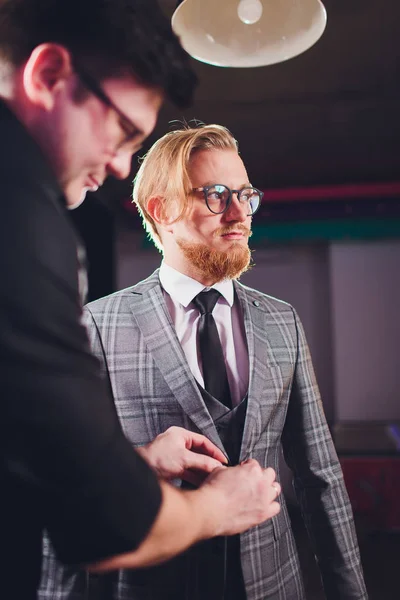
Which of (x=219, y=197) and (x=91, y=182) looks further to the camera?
(x=219, y=197)

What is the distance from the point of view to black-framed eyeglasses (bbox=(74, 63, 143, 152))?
71 cm

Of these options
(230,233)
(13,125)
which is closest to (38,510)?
(13,125)

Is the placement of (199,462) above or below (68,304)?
below

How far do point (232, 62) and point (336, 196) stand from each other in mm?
4659

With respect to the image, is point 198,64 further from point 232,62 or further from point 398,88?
point 232,62

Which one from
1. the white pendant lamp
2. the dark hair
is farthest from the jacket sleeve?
the dark hair

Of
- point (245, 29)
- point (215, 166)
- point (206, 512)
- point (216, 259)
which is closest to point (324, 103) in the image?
point (245, 29)

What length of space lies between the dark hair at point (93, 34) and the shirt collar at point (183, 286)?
0.71 metres

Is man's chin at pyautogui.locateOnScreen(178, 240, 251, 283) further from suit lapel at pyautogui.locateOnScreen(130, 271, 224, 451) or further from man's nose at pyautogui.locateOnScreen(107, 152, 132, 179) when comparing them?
man's nose at pyautogui.locateOnScreen(107, 152, 132, 179)

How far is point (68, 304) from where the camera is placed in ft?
1.98

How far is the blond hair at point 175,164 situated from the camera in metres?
1.40

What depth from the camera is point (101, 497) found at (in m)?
0.60

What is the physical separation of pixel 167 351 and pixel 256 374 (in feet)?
0.79

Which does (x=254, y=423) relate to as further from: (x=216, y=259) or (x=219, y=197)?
(x=219, y=197)
